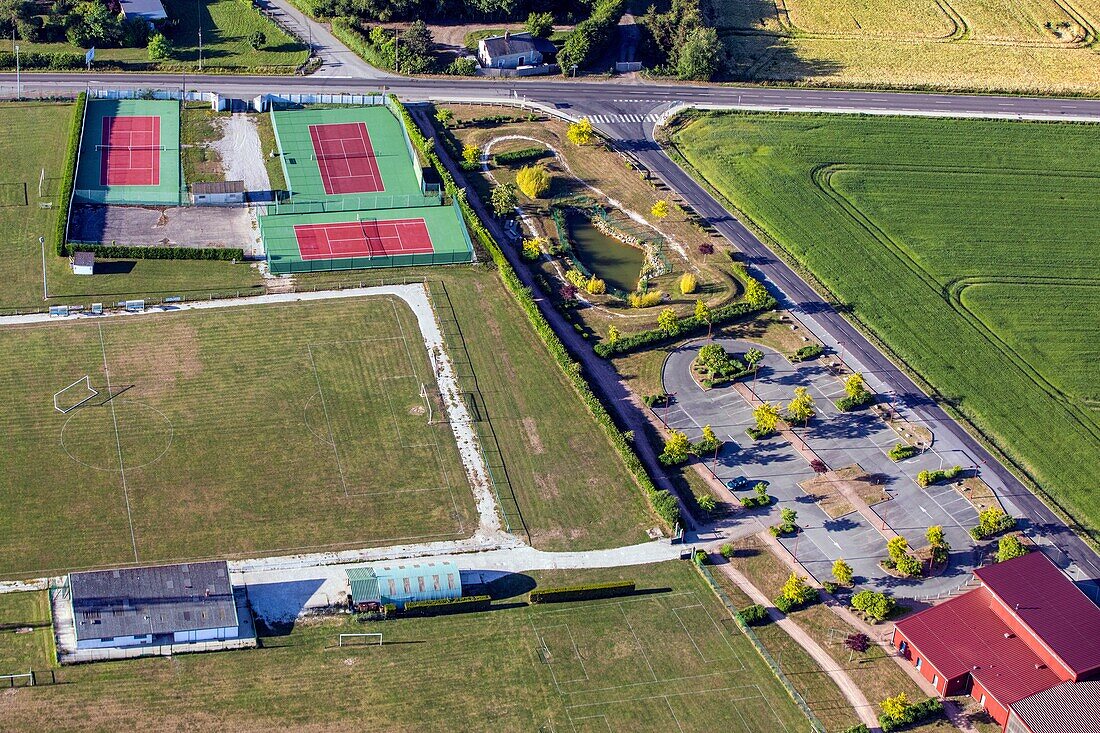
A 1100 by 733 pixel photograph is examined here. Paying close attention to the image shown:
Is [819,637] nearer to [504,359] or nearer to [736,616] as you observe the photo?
[736,616]

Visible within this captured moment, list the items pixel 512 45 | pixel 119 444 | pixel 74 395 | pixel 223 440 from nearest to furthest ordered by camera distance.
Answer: pixel 119 444
pixel 223 440
pixel 74 395
pixel 512 45

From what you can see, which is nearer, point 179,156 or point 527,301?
point 527,301

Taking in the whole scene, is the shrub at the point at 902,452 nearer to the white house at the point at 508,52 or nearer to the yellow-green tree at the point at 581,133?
the yellow-green tree at the point at 581,133

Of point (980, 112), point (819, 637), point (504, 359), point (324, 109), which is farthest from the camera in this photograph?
point (980, 112)

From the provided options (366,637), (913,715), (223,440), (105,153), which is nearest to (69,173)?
(105,153)

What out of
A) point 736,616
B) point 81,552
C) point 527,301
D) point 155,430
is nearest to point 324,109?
point 527,301

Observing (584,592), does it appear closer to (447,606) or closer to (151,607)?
(447,606)
